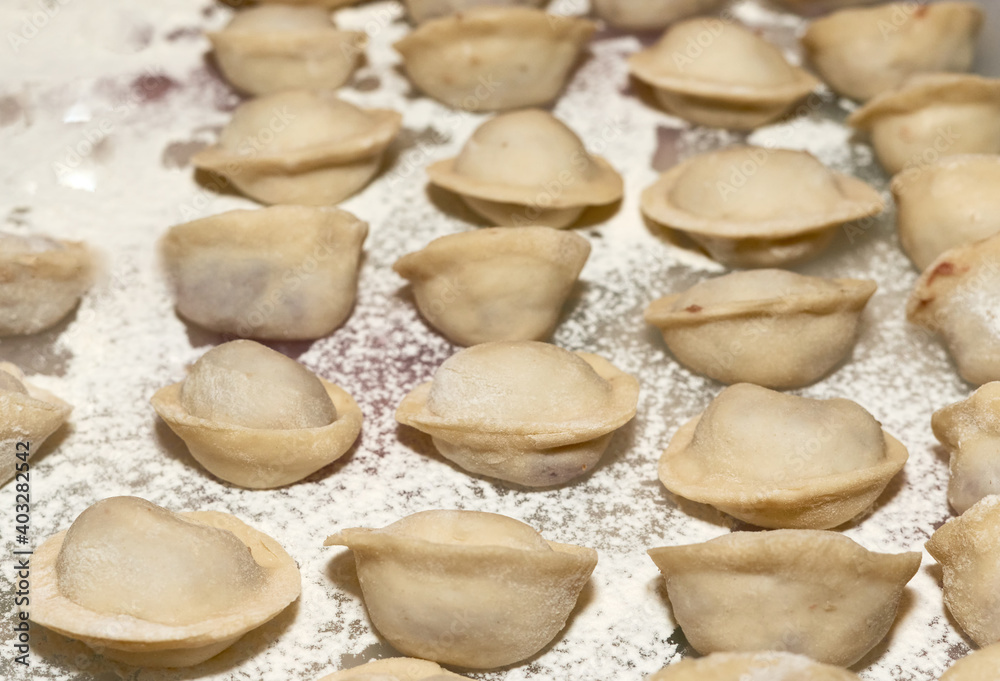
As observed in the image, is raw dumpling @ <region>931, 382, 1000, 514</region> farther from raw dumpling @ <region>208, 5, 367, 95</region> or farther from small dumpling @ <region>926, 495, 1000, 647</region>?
raw dumpling @ <region>208, 5, 367, 95</region>

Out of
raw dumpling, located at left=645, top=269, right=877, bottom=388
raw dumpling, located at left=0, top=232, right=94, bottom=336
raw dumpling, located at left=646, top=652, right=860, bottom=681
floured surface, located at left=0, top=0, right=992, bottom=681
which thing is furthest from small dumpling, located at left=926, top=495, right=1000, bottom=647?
raw dumpling, located at left=0, top=232, right=94, bottom=336

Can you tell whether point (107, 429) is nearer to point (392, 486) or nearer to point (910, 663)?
point (392, 486)

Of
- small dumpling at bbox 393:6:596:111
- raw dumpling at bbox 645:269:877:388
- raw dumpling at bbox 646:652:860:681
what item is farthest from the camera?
small dumpling at bbox 393:6:596:111

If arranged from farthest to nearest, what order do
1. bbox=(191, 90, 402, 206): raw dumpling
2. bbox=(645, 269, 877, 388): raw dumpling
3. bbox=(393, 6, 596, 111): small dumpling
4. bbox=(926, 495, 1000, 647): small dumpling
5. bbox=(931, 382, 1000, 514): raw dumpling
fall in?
bbox=(393, 6, 596, 111): small dumpling < bbox=(191, 90, 402, 206): raw dumpling < bbox=(645, 269, 877, 388): raw dumpling < bbox=(931, 382, 1000, 514): raw dumpling < bbox=(926, 495, 1000, 647): small dumpling

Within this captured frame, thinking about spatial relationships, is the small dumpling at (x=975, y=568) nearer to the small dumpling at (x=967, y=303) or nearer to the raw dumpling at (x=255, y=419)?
the small dumpling at (x=967, y=303)

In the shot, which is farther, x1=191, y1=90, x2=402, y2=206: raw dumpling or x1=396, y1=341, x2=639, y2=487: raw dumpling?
x1=191, y1=90, x2=402, y2=206: raw dumpling

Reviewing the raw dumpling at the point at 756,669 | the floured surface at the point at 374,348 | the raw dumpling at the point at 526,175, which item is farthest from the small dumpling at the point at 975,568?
the raw dumpling at the point at 526,175

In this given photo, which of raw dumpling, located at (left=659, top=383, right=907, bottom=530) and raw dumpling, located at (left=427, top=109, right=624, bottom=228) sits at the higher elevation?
raw dumpling, located at (left=427, top=109, right=624, bottom=228)

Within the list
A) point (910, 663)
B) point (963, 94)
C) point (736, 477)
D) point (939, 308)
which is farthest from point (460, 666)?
point (963, 94)
